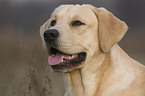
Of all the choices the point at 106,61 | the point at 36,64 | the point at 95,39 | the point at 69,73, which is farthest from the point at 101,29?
the point at 36,64

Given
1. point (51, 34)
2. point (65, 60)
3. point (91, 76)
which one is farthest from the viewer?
point (91, 76)

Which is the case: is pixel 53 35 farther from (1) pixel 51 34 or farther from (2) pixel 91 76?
A: (2) pixel 91 76

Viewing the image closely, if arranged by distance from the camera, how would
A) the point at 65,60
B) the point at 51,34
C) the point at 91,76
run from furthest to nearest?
1. the point at 91,76
2. the point at 65,60
3. the point at 51,34

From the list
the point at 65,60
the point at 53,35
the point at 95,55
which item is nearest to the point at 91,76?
the point at 95,55

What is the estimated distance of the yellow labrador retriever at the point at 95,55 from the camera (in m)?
4.26

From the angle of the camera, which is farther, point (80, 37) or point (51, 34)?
point (80, 37)

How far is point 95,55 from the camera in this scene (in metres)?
4.37

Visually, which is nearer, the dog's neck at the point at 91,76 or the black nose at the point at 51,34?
the black nose at the point at 51,34

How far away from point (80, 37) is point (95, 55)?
1.07 ft

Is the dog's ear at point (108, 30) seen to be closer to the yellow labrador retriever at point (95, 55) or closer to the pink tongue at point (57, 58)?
the yellow labrador retriever at point (95, 55)

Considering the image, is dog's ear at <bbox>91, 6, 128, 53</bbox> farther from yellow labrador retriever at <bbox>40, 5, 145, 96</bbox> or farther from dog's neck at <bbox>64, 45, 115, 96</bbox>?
dog's neck at <bbox>64, 45, 115, 96</bbox>

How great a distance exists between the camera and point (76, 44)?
424 centimetres

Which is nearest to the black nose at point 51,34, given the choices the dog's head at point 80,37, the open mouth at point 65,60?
the dog's head at point 80,37

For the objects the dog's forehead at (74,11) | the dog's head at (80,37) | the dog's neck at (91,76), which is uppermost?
the dog's forehead at (74,11)
